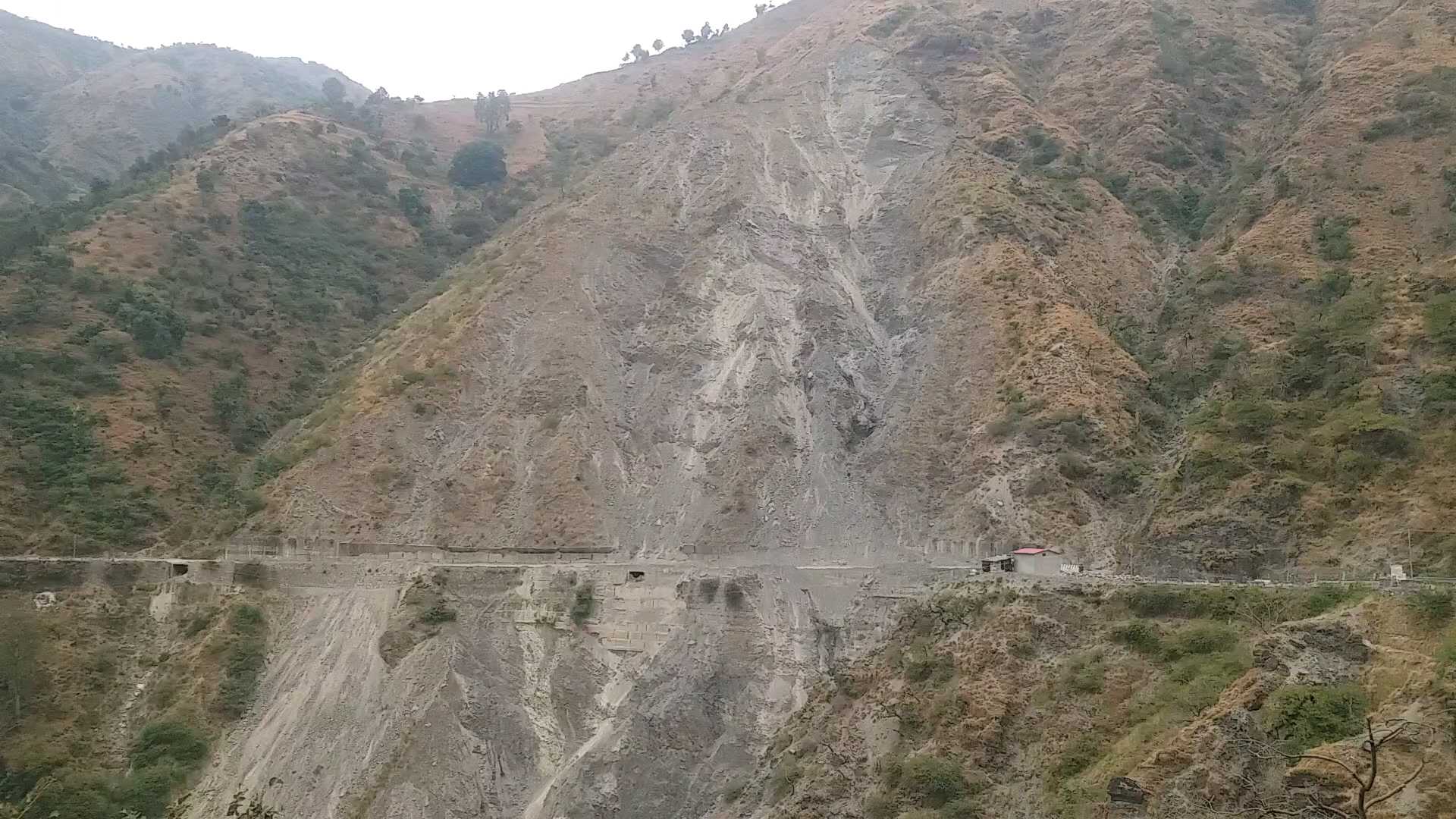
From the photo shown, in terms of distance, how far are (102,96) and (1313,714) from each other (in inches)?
4823

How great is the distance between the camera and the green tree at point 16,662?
30469mm

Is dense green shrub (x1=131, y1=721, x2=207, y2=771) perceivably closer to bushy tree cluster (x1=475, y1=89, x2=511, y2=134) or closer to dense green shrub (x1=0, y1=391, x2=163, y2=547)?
dense green shrub (x1=0, y1=391, x2=163, y2=547)

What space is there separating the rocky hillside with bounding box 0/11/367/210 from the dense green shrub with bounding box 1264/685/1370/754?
71.7 metres

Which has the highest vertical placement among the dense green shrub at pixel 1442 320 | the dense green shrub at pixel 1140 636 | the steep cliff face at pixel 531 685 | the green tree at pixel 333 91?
the green tree at pixel 333 91

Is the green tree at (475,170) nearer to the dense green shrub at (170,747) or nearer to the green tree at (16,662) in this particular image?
the green tree at (16,662)

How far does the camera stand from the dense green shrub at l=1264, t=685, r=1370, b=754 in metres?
15.8

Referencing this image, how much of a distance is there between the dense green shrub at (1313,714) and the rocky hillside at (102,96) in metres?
71.7

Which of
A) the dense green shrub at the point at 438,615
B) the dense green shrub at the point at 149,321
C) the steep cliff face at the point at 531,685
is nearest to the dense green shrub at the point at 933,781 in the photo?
the steep cliff face at the point at 531,685

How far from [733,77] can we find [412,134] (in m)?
26.4

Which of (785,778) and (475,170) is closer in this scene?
(785,778)

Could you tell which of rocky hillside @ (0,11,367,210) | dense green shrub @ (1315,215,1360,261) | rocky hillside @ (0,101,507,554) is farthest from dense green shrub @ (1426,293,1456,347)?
rocky hillside @ (0,11,367,210)

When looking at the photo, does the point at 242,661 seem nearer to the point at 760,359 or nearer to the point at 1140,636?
the point at 760,359

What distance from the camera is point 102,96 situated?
10600 cm

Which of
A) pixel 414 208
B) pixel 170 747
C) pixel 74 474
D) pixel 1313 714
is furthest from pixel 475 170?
pixel 1313 714
